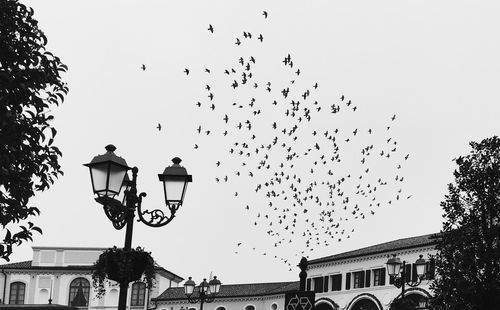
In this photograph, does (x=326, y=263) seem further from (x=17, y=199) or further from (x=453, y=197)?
(x=17, y=199)

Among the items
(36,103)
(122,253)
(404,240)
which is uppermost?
(404,240)

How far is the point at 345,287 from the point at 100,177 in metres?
66.9

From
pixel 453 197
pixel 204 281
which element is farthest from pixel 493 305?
pixel 204 281

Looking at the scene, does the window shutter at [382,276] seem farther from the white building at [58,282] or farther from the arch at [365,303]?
the white building at [58,282]

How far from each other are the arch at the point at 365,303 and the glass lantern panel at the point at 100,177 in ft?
204

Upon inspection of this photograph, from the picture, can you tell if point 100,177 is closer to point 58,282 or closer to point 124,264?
point 124,264

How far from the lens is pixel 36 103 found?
15.4 metres

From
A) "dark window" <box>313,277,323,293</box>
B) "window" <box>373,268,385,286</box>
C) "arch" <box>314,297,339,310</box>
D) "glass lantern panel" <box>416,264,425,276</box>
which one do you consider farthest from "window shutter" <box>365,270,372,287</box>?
"glass lantern panel" <box>416,264,425,276</box>

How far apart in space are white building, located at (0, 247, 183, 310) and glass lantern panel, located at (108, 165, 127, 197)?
76.3m

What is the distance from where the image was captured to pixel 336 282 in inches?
3155

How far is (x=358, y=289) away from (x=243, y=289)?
15252mm

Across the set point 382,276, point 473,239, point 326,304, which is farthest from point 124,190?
point 326,304

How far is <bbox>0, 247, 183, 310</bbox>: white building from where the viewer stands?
88500 millimetres

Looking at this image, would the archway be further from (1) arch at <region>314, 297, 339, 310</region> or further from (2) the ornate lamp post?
(2) the ornate lamp post
